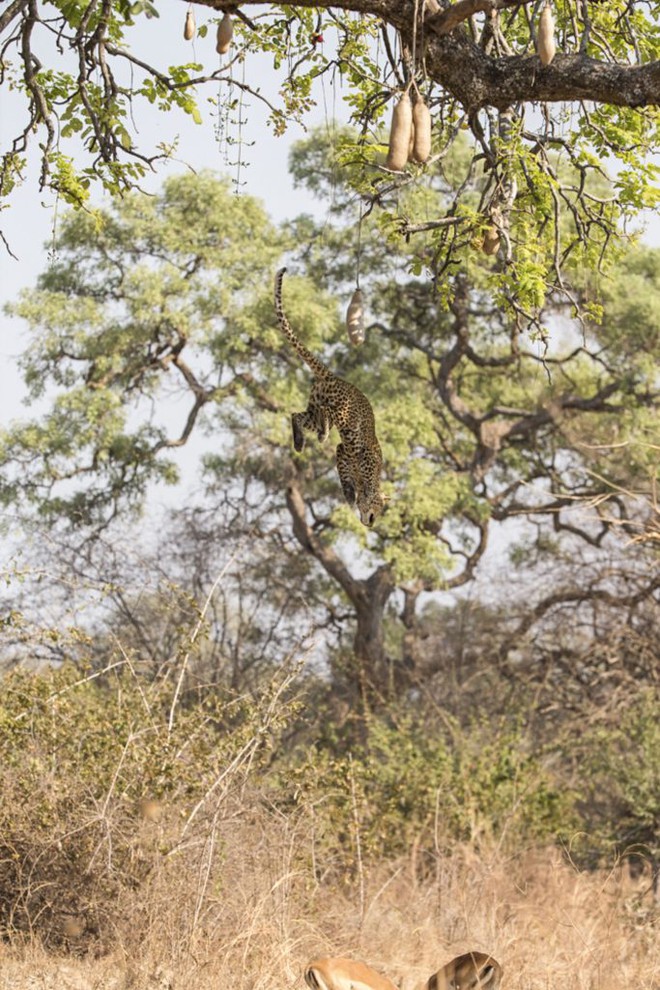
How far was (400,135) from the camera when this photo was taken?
336 cm

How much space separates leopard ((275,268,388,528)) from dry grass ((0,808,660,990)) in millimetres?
1769

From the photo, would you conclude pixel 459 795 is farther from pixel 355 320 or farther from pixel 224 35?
pixel 224 35

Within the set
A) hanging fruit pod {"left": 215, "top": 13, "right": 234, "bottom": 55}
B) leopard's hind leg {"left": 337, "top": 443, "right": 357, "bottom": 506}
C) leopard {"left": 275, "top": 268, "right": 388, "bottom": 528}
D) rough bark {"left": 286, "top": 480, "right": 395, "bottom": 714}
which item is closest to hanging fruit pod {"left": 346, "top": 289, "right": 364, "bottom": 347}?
leopard {"left": 275, "top": 268, "right": 388, "bottom": 528}

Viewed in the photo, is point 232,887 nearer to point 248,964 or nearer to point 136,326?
point 248,964

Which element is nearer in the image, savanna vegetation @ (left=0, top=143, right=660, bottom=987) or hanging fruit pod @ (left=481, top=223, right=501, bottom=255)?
hanging fruit pod @ (left=481, top=223, right=501, bottom=255)

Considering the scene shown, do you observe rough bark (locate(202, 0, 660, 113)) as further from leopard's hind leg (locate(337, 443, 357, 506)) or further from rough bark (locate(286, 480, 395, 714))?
rough bark (locate(286, 480, 395, 714))

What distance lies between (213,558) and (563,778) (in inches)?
184

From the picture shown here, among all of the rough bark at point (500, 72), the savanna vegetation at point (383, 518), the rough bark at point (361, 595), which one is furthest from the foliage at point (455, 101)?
the rough bark at point (361, 595)

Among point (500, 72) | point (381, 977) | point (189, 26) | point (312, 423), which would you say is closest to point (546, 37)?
point (500, 72)

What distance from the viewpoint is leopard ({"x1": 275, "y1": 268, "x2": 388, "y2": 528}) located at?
4.10 meters

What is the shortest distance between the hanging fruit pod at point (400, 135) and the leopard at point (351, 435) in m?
0.77

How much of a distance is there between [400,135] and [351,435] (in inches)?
43.1

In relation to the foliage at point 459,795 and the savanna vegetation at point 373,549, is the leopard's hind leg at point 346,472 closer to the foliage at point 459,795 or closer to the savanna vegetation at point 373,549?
the savanna vegetation at point 373,549

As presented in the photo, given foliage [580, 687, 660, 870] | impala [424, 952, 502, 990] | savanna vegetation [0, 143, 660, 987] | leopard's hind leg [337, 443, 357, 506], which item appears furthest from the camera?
savanna vegetation [0, 143, 660, 987]
